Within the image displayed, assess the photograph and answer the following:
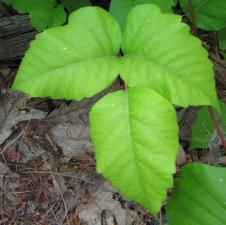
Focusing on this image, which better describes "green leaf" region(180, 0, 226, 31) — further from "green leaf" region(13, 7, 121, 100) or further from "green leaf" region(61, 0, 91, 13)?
"green leaf" region(13, 7, 121, 100)

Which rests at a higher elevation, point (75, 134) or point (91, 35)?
point (91, 35)

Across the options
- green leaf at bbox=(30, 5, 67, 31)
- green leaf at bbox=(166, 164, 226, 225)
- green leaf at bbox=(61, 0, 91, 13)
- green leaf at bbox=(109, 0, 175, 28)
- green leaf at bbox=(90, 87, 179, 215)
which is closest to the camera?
green leaf at bbox=(90, 87, 179, 215)

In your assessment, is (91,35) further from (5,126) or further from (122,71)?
(5,126)

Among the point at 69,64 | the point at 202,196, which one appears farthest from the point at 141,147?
the point at 202,196

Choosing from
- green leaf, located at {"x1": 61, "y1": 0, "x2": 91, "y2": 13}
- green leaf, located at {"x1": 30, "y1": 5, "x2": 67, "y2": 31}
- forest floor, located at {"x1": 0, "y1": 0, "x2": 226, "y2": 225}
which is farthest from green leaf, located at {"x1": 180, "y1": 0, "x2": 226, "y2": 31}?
green leaf, located at {"x1": 30, "y1": 5, "x2": 67, "y2": 31}

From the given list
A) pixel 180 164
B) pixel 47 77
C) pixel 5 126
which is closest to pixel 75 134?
pixel 5 126

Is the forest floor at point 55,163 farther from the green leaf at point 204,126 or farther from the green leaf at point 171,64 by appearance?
the green leaf at point 171,64
